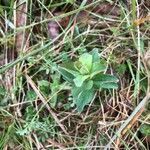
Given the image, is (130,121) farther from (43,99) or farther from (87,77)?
(43,99)

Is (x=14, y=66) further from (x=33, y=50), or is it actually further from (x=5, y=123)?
(x=5, y=123)

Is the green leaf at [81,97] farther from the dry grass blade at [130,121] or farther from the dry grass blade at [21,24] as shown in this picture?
the dry grass blade at [21,24]

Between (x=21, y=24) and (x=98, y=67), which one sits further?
(x=21, y=24)

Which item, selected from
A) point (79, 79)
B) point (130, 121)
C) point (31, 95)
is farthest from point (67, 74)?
point (130, 121)

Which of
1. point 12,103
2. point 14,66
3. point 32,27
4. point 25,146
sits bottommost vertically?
point 25,146

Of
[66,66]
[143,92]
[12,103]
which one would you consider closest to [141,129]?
[143,92]

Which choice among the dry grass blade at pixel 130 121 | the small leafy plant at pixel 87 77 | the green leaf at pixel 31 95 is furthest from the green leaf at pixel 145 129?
the green leaf at pixel 31 95

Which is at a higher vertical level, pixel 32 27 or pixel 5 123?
pixel 32 27
